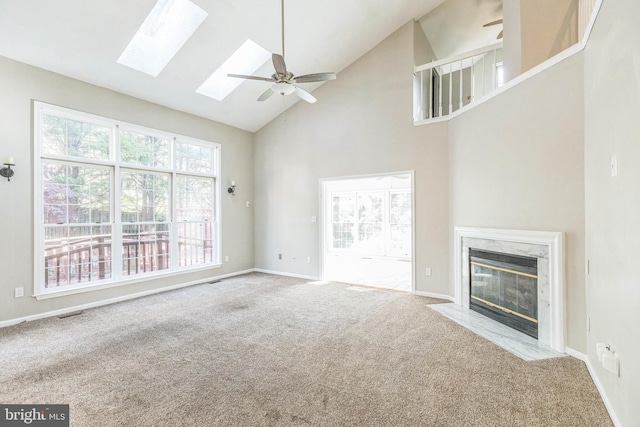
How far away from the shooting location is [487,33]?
246 inches

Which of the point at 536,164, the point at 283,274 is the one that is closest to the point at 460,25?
the point at 536,164

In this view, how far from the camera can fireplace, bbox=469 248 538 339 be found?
10.6 feet

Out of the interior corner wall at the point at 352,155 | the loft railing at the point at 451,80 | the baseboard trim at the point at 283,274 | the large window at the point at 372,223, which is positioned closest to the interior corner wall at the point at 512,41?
the loft railing at the point at 451,80

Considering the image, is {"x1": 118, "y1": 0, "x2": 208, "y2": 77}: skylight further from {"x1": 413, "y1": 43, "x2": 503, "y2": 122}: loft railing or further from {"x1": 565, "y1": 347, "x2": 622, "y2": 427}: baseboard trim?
{"x1": 565, "y1": 347, "x2": 622, "y2": 427}: baseboard trim

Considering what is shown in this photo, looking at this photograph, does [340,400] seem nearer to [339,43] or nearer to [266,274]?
[266,274]

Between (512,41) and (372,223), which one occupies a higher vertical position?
(512,41)

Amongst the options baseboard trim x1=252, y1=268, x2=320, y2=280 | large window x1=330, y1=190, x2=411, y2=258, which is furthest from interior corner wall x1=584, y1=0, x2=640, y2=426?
large window x1=330, y1=190, x2=411, y2=258

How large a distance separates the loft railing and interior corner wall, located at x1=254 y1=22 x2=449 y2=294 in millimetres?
299

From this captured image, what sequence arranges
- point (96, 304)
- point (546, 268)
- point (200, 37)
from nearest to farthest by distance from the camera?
1. point (546, 268)
2. point (200, 37)
3. point (96, 304)

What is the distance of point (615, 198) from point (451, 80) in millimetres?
3809

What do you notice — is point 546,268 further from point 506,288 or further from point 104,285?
point 104,285

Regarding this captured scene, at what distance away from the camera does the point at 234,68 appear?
509cm

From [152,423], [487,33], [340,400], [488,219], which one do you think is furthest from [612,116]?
[487,33]

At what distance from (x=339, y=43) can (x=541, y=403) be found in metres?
5.45
